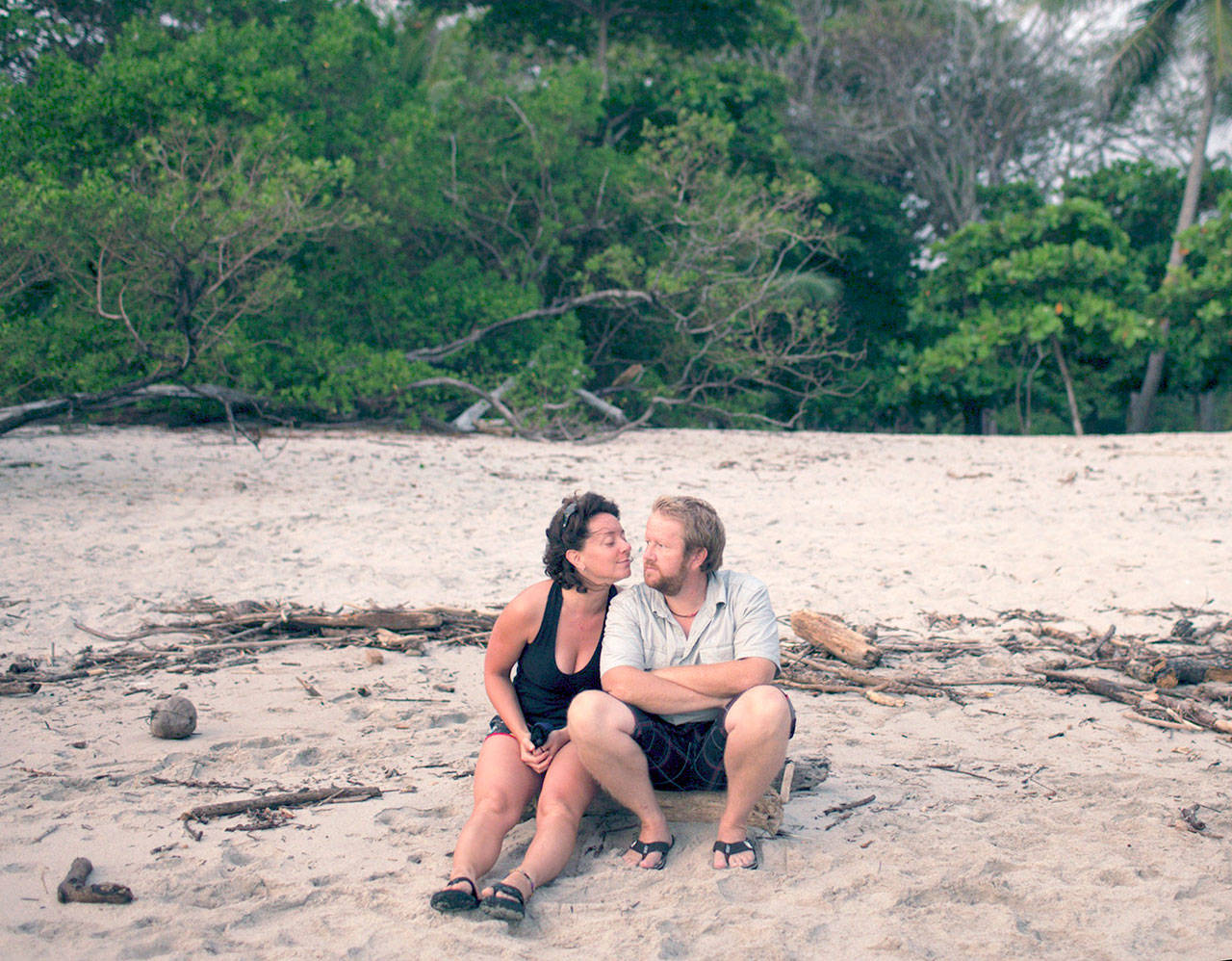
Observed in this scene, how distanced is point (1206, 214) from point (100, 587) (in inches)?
776

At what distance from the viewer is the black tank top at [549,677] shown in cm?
301

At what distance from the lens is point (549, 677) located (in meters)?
3.03

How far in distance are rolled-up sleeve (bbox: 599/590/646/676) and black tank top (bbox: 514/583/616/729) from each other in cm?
9

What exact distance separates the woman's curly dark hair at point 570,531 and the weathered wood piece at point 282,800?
914mm

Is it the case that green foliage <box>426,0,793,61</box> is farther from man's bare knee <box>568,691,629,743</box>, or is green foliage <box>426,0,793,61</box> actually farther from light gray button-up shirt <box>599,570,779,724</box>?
man's bare knee <box>568,691,629,743</box>

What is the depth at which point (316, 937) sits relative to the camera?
2.33 meters

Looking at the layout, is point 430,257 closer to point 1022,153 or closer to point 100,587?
point 100,587

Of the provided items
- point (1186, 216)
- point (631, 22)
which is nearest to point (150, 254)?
point (631, 22)

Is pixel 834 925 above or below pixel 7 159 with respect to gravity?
below

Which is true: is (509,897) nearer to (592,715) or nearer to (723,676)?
(592,715)

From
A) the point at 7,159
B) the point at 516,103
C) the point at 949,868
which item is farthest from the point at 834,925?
the point at 516,103

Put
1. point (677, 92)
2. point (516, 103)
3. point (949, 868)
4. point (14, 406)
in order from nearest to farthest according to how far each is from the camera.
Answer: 1. point (949, 868)
2. point (14, 406)
3. point (516, 103)
4. point (677, 92)

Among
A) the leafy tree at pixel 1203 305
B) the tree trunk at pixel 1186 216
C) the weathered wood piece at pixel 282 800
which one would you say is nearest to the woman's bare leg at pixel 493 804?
the weathered wood piece at pixel 282 800

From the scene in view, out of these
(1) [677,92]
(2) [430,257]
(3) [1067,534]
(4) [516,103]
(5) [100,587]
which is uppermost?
(1) [677,92]
